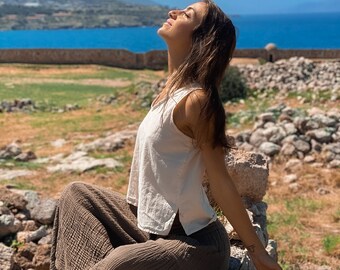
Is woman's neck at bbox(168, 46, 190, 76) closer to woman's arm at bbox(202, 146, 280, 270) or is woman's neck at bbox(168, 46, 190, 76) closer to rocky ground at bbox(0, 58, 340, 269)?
woman's arm at bbox(202, 146, 280, 270)

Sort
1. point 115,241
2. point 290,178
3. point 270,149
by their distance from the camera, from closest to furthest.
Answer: point 115,241, point 290,178, point 270,149

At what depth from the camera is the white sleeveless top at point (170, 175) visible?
2.83m

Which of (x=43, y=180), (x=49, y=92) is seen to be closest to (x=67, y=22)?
(x=49, y=92)

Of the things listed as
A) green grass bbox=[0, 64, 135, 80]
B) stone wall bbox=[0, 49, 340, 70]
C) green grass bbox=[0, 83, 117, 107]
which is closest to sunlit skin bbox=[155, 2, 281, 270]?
green grass bbox=[0, 83, 117, 107]

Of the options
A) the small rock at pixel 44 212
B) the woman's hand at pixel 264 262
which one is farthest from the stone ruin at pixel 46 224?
→ the woman's hand at pixel 264 262

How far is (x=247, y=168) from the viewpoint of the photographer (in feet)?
14.5

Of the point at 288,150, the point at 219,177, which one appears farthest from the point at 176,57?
the point at 288,150

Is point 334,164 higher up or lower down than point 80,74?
higher up

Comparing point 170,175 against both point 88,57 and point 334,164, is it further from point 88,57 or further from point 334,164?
point 88,57

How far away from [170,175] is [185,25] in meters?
0.72

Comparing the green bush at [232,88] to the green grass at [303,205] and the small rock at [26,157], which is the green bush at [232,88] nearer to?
the small rock at [26,157]

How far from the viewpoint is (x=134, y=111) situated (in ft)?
61.1

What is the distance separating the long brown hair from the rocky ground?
3.52 feet

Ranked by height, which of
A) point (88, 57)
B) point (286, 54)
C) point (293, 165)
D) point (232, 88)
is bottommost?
point (88, 57)
